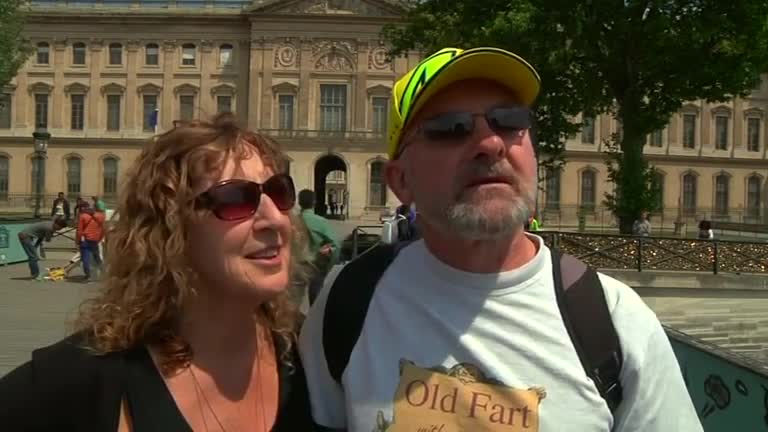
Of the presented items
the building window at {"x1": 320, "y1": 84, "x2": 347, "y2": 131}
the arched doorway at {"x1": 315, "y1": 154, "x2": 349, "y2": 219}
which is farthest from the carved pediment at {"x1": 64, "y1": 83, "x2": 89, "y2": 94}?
the arched doorway at {"x1": 315, "y1": 154, "x2": 349, "y2": 219}

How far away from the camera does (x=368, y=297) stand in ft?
5.98

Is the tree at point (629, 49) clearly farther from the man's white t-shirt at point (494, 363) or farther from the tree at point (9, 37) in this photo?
the tree at point (9, 37)

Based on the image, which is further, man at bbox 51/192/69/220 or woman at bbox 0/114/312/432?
man at bbox 51/192/69/220

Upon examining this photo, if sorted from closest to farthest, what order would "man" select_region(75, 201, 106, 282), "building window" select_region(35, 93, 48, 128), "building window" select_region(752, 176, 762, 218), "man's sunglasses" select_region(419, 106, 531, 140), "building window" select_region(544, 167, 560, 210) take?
"man's sunglasses" select_region(419, 106, 531, 140), "man" select_region(75, 201, 106, 282), "building window" select_region(35, 93, 48, 128), "building window" select_region(544, 167, 560, 210), "building window" select_region(752, 176, 762, 218)

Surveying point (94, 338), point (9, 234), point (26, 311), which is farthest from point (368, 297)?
point (9, 234)

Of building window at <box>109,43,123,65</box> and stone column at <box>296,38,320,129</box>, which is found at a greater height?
building window at <box>109,43,123,65</box>

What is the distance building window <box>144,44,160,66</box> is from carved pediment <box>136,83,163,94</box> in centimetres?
154

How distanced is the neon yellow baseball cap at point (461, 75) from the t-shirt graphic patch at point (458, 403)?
0.57m

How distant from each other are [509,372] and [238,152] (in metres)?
0.99

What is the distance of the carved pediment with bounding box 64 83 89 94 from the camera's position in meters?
53.3

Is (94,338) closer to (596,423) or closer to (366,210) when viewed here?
(596,423)

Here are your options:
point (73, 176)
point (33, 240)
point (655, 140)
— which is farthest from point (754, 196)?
point (33, 240)

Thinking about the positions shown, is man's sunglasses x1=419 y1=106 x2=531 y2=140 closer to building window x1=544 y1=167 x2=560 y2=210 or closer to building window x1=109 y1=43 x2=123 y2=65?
building window x1=544 y1=167 x2=560 y2=210

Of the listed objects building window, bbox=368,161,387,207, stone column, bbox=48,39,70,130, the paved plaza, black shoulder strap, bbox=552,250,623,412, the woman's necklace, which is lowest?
the paved plaza
